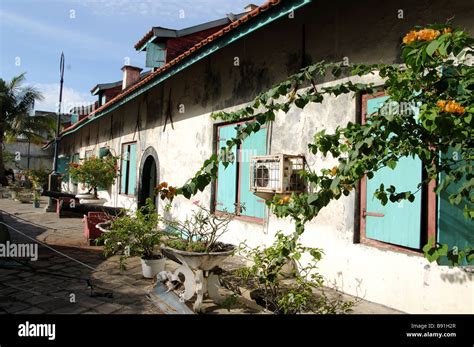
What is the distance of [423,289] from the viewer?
3.59m

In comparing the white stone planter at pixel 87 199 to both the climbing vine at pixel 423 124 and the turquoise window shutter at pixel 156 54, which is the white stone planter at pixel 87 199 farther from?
the climbing vine at pixel 423 124

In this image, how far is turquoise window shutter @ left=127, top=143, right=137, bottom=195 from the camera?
1089 cm

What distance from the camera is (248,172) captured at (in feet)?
20.1

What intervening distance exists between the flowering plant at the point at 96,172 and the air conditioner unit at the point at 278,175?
7817 millimetres

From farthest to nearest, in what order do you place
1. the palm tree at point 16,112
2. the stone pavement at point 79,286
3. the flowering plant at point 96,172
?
the palm tree at point 16,112
the flowering plant at point 96,172
the stone pavement at point 79,286

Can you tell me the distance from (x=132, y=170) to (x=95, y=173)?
4.69 ft

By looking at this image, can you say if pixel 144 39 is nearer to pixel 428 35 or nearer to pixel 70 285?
pixel 70 285

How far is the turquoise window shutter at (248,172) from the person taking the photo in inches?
229

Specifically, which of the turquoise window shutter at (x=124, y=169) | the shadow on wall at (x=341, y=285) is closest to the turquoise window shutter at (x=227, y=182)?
the shadow on wall at (x=341, y=285)

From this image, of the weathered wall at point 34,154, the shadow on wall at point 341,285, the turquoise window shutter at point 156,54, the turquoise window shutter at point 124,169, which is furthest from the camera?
the weathered wall at point 34,154

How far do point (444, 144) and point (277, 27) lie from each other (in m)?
4.10

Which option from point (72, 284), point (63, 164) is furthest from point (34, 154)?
point (72, 284)

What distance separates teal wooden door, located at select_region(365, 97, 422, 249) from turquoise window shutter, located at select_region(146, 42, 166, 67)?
8381 mm
